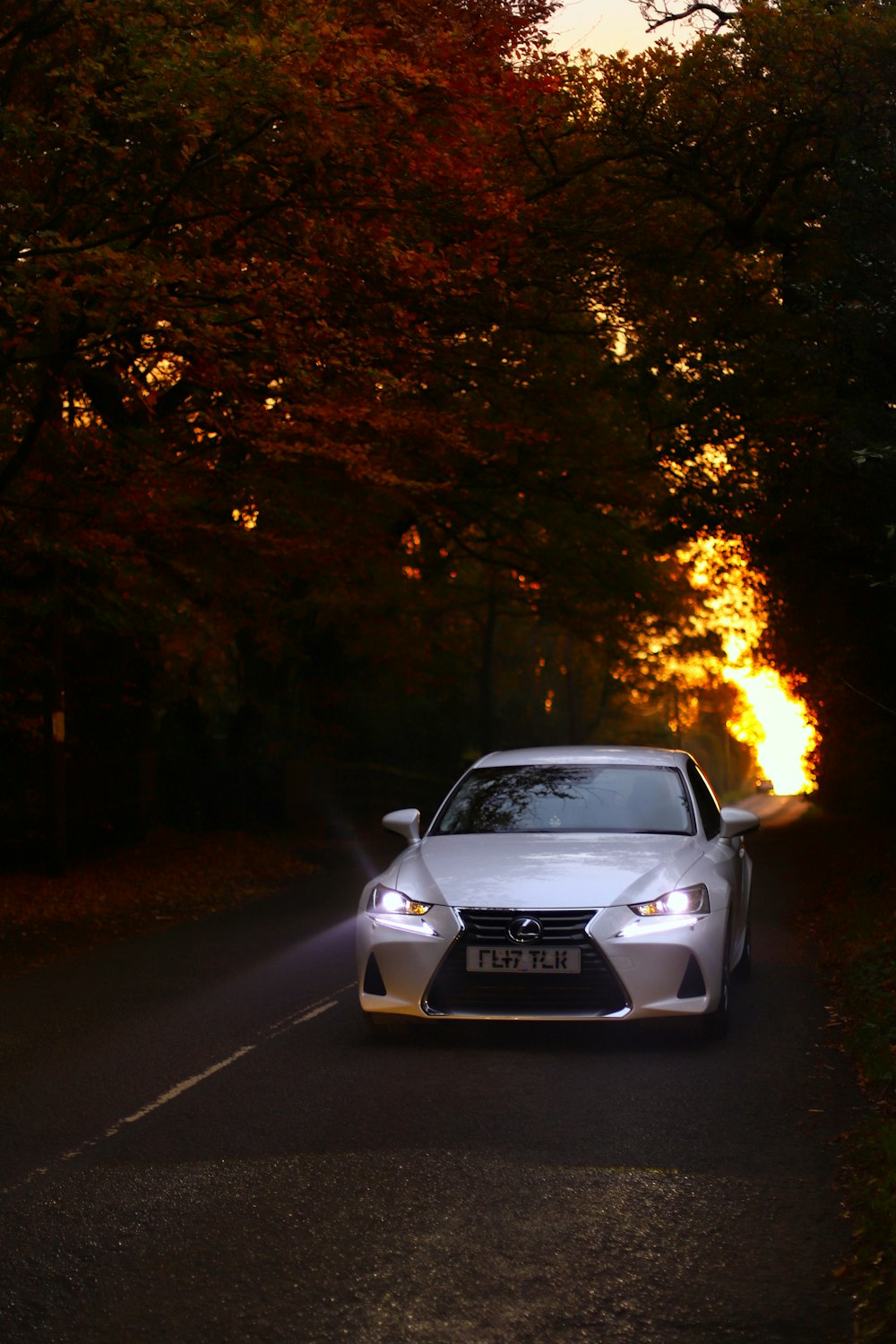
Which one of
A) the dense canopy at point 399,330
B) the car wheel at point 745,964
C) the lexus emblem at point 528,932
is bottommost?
the car wheel at point 745,964

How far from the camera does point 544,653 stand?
214 ft

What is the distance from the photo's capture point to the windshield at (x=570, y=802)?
916 cm

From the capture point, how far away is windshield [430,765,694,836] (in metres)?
9.16

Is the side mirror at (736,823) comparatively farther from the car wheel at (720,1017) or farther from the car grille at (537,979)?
the car grille at (537,979)

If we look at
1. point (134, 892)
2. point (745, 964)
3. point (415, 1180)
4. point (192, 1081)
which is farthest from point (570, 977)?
point (134, 892)

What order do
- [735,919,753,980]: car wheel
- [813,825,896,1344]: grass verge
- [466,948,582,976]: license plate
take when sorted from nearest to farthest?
[813,825,896,1344]: grass verge
[466,948,582,976]: license plate
[735,919,753,980]: car wheel

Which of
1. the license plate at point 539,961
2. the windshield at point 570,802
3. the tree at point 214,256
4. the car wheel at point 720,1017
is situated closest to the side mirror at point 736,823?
the windshield at point 570,802

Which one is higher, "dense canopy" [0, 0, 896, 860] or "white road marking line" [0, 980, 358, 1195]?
"dense canopy" [0, 0, 896, 860]

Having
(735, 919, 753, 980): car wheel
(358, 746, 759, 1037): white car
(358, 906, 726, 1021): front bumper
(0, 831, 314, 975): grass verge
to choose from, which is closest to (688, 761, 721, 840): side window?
(358, 746, 759, 1037): white car

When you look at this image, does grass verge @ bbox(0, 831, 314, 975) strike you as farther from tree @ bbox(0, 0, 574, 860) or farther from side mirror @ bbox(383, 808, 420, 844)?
side mirror @ bbox(383, 808, 420, 844)

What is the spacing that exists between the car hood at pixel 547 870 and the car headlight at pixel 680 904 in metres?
0.05

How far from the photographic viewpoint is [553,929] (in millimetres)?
7742

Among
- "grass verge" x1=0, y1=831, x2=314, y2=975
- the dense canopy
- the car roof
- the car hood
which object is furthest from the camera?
"grass verge" x1=0, y1=831, x2=314, y2=975

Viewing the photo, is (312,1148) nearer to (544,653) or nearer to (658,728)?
(544,653)
